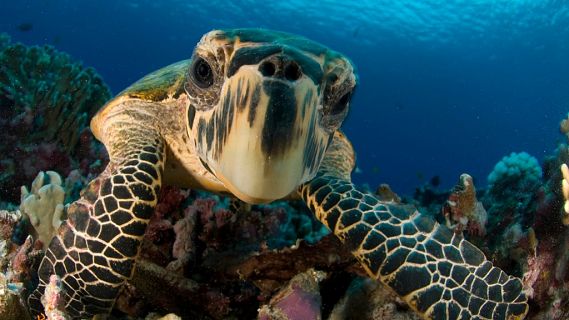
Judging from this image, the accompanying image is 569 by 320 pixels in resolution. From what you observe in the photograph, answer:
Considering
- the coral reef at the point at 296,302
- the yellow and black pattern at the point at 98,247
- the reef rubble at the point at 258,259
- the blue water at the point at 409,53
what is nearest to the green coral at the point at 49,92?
the reef rubble at the point at 258,259

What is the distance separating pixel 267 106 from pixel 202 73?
2.45 ft

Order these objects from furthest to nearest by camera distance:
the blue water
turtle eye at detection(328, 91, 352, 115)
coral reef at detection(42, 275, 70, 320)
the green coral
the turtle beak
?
1. the blue water
2. the green coral
3. turtle eye at detection(328, 91, 352, 115)
4. the turtle beak
5. coral reef at detection(42, 275, 70, 320)

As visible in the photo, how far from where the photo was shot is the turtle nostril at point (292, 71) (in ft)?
5.72

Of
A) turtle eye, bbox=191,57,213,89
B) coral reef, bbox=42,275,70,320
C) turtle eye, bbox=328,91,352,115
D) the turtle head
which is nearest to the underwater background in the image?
coral reef, bbox=42,275,70,320

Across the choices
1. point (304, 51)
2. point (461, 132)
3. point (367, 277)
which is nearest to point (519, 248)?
point (367, 277)

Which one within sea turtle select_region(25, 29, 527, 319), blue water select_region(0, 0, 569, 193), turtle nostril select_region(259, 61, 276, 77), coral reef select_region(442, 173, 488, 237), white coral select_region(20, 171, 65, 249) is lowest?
blue water select_region(0, 0, 569, 193)

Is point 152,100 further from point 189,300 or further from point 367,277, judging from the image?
point 367,277

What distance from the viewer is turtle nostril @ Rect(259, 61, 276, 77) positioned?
68.5 inches

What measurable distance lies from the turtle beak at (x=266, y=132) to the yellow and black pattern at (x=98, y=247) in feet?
2.04

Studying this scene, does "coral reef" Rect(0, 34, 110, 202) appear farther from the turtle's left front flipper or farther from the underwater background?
the turtle's left front flipper

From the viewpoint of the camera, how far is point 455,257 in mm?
2188

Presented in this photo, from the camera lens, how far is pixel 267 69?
1.75 metres

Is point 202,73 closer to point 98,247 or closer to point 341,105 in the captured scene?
point 341,105

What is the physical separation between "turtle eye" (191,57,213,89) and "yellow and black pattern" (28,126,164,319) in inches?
25.8
